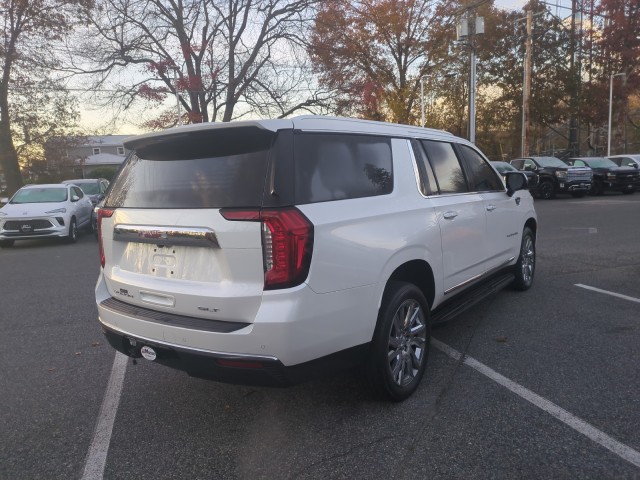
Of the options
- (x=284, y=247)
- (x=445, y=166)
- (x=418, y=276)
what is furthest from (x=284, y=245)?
(x=445, y=166)

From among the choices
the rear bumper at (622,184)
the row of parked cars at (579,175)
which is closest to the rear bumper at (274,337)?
the row of parked cars at (579,175)

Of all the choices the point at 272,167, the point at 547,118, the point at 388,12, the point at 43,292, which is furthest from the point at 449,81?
the point at 272,167

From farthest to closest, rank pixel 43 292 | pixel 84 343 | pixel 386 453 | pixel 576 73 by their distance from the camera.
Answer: pixel 576 73
pixel 43 292
pixel 84 343
pixel 386 453

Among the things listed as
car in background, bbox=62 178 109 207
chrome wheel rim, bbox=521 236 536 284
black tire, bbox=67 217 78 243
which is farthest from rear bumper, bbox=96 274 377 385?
car in background, bbox=62 178 109 207

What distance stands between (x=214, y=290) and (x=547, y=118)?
39.5 metres

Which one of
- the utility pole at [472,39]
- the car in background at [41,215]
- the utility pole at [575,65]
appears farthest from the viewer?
the utility pole at [575,65]

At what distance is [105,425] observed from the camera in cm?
330

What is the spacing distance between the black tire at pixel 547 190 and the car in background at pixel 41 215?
1781 centimetres

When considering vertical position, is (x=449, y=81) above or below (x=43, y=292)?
above

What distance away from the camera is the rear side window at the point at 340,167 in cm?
289

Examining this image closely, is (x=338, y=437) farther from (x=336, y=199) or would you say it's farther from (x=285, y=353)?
(x=336, y=199)

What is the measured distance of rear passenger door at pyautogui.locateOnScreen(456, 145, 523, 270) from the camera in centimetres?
487

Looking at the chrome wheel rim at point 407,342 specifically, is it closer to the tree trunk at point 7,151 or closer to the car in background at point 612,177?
the car in background at point 612,177

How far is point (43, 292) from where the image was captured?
7.20 m
